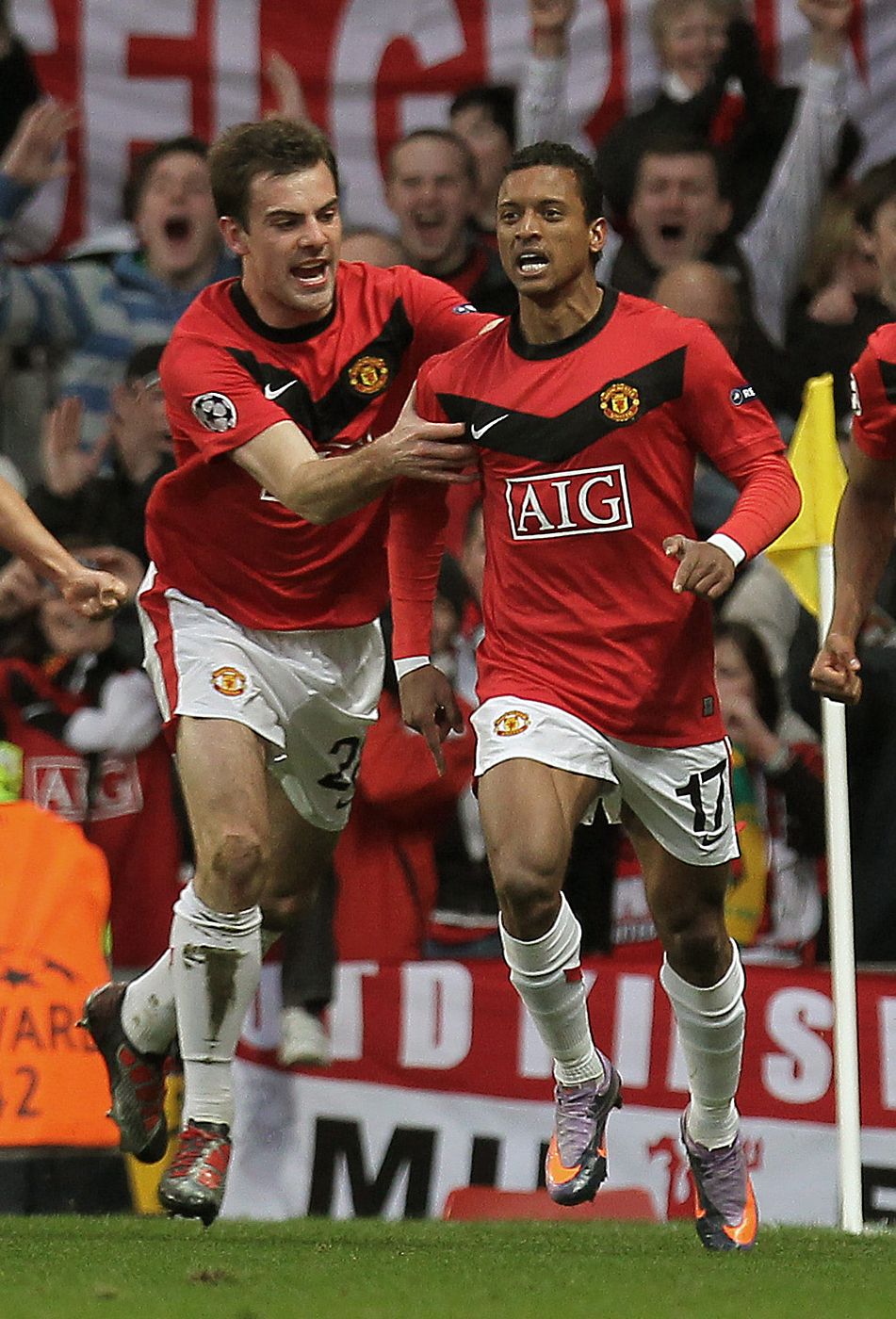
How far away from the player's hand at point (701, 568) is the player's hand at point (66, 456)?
4.66 metres

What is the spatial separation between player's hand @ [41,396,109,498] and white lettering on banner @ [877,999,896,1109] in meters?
3.83

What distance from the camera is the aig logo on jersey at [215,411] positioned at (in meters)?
6.34

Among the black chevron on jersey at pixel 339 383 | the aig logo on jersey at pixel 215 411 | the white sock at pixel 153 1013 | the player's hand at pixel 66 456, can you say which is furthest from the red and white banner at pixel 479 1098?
the aig logo on jersey at pixel 215 411

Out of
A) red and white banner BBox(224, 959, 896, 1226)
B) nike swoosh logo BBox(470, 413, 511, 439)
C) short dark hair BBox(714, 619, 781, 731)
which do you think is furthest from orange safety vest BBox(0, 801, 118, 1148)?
nike swoosh logo BBox(470, 413, 511, 439)

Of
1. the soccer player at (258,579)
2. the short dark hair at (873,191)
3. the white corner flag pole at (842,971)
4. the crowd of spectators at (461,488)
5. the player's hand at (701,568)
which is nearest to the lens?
the player's hand at (701,568)

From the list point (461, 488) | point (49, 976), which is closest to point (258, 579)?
point (49, 976)

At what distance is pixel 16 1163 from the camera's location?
8656mm

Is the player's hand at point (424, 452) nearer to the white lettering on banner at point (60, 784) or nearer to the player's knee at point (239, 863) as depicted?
the player's knee at point (239, 863)

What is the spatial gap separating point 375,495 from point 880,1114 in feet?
10.2

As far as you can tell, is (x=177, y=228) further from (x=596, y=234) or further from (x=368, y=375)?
(x=596, y=234)

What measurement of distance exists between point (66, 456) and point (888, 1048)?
158 inches

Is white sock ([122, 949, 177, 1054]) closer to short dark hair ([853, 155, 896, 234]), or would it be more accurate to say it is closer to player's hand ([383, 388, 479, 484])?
player's hand ([383, 388, 479, 484])

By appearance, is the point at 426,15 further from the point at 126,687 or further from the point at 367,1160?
the point at 367,1160

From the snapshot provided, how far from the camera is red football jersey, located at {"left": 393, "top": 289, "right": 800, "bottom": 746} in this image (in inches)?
238
